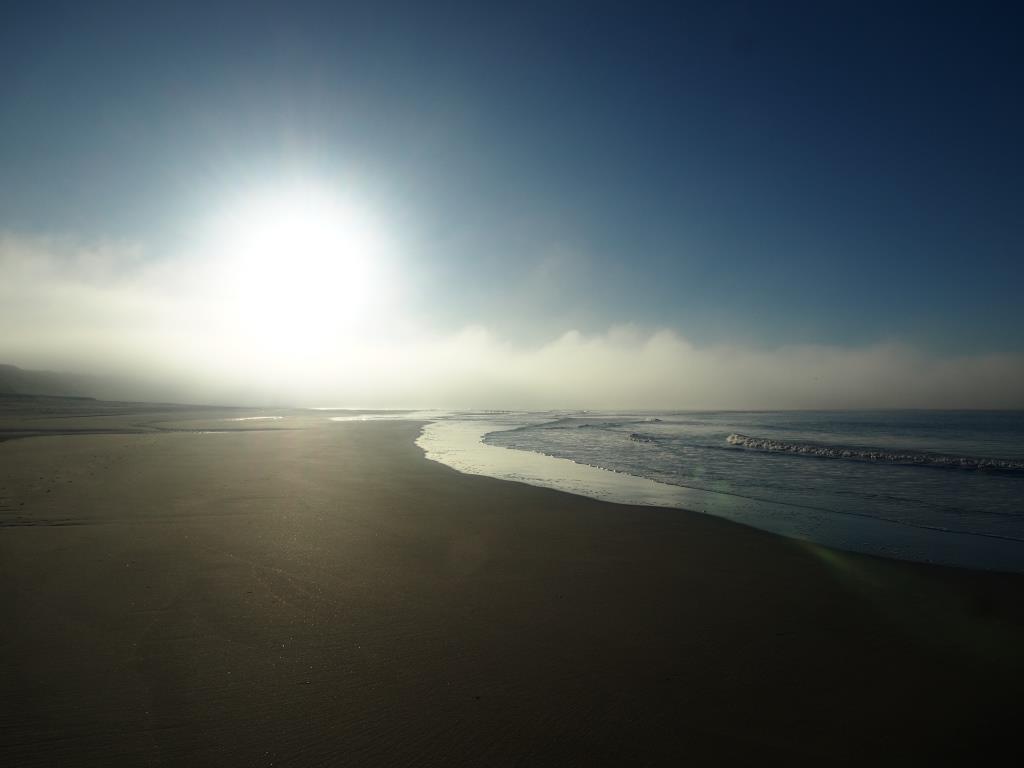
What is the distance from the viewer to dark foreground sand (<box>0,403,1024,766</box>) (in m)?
3.57

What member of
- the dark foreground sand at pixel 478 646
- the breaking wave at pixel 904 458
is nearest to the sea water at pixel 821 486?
the breaking wave at pixel 904 458

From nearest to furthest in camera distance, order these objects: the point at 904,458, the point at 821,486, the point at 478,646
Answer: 1. the point at 478,646
2. the point at 821,486
3. the point at 904,458

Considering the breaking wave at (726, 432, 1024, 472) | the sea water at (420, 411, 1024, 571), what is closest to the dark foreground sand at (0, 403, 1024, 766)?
the sea water at (420, 411, 1024, 571)

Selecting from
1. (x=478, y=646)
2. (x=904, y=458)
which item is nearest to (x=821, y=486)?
(x=904, y=458)

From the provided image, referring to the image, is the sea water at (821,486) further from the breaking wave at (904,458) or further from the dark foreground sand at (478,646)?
the dark foreground sand at (478,646)

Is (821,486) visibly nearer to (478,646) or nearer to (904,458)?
(904,458)

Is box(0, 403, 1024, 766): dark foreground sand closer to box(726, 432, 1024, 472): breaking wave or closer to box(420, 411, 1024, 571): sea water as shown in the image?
box(420, 411, 1024, 571): sea water

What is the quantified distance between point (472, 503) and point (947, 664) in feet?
29.4

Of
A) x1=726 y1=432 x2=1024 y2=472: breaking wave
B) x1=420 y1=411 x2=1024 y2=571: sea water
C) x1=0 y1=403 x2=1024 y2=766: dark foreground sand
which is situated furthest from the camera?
x1=726 y1=432 x2=1024 y2=472: breaking wave

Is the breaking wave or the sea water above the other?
the breaking wave

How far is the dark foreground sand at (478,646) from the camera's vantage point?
357cm

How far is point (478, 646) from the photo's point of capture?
493 cm

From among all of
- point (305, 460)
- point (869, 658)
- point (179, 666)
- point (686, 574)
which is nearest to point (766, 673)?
point (869, 658)

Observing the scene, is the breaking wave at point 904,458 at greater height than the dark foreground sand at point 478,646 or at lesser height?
greater
